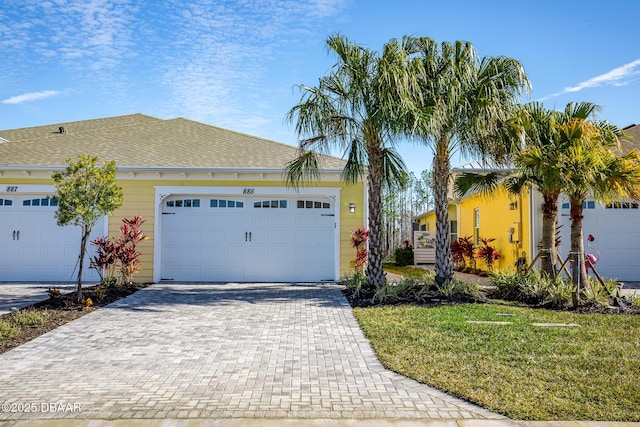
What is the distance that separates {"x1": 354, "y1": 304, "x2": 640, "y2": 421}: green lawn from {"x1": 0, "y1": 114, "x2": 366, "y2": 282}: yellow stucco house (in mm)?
4855

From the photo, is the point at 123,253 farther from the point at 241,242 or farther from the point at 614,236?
the point at 614,236

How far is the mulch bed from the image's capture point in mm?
6441

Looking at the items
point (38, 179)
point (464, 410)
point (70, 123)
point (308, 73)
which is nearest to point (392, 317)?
point (464, 410)

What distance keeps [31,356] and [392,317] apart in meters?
5.11

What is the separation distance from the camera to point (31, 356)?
217 inches

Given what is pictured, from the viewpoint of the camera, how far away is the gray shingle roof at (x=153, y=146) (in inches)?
510

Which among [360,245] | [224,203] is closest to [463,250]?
[360,245]

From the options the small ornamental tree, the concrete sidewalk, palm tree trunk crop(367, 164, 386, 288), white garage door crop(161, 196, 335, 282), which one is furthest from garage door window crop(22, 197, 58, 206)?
palm tree trunk crop(367, 164, 386, 288)

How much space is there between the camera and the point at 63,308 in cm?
845

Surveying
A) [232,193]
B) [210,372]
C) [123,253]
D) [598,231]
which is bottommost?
[210,372]

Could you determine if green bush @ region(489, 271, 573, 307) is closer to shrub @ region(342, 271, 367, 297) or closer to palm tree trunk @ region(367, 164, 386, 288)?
palm tree trunk @ region(367, 164, 386, 288)

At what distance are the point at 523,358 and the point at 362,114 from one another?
623 centimetres

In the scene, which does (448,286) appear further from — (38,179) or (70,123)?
(70,123)

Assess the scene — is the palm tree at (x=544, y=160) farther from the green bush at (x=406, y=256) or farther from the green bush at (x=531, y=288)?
the green bush at (x=406, y=256)
